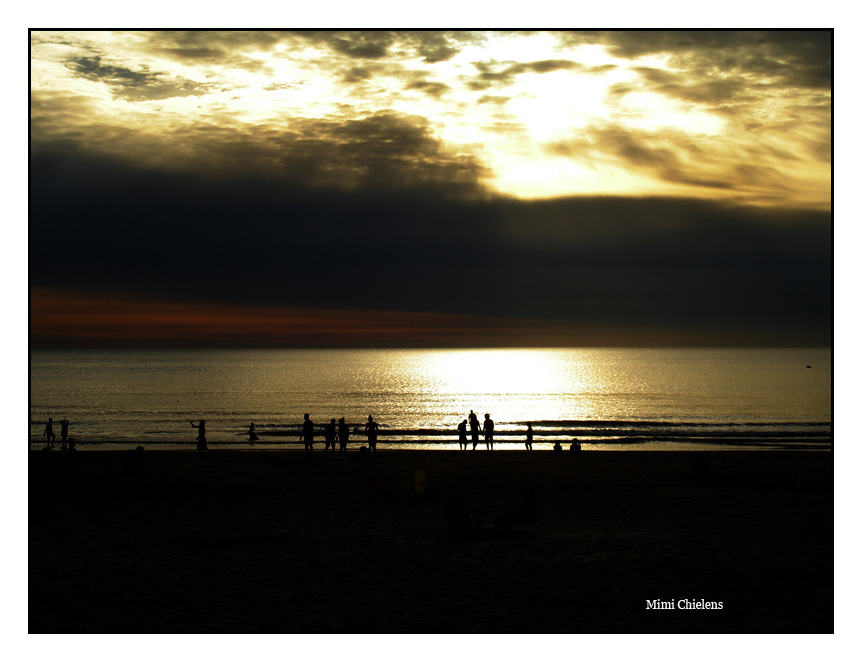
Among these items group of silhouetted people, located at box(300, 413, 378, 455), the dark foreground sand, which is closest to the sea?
→ group of silhouetted people, located at box(300, 413, 378, 455)

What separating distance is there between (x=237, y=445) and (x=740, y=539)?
3635 cm

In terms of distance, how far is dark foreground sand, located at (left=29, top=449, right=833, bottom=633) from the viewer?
9344 millimetres

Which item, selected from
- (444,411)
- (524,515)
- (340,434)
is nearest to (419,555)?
(524,515)

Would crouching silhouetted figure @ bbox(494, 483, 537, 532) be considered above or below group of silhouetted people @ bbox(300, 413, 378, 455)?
above

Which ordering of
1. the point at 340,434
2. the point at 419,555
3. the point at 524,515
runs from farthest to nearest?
1. the point at 340,434
2. the point at 524,515
3. the point at 419,555

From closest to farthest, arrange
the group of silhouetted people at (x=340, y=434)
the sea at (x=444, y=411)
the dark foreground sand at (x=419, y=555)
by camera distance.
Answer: the dark foreground sand at (x=419, y=555)
the group of silhouetted people at (x=340, y=434)
the sea at (x=444, y=411)

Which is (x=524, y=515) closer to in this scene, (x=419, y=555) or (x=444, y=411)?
Answer: (x=419, y=555)

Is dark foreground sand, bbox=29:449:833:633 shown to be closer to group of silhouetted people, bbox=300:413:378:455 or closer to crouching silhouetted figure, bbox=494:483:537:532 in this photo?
crouching silhouetted figure, bbox=494:483:537:532

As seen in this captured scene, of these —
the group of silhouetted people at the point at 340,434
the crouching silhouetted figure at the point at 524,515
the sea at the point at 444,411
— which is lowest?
the sea at the point at 444,411

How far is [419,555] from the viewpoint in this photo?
1256 cm

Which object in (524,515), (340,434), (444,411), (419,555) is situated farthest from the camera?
(444,411)

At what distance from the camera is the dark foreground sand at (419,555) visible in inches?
368

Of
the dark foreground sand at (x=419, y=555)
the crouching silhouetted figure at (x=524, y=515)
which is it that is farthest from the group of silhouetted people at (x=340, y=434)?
the crouching silhouetted figure at (x=524, y=515)

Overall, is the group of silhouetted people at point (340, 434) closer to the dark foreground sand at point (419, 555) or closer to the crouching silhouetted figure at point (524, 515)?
the dark foreground sand at point (419, 555)
